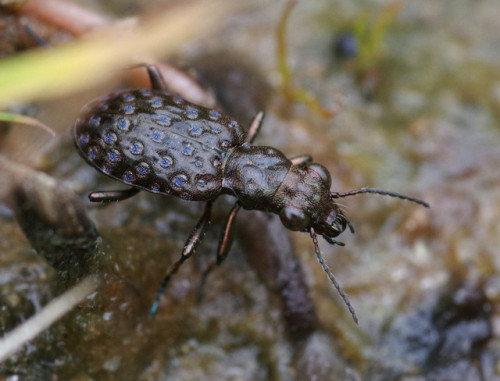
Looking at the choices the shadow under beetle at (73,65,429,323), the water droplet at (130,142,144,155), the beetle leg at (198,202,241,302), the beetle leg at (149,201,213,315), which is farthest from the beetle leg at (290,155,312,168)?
the water droplet at (130,142,144,155)

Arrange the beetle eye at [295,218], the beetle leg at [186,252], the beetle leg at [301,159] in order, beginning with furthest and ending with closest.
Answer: the beetle leg at [301,159]
the beetle leg at [186,252]
the beetle eye at [295,218]

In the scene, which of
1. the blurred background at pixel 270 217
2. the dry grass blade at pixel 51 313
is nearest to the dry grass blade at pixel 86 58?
the blurred background at pixel 270 217

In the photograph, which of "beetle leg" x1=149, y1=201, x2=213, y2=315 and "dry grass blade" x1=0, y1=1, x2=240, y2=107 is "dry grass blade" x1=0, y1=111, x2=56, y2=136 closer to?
"dry grass blade" x1=0, y1=1, x2=240, y2=107

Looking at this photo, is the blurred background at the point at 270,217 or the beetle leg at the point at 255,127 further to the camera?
the beetle leg at the point at 255,127

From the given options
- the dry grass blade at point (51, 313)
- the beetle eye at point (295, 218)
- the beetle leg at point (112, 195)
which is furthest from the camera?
the beetle leg at point (112, 195)

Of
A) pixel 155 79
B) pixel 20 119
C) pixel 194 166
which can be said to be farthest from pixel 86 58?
pixel 194 166

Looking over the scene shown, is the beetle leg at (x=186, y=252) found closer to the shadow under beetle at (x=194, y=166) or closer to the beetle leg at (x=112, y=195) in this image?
the shadow under beetle at (x=194, y=166)
